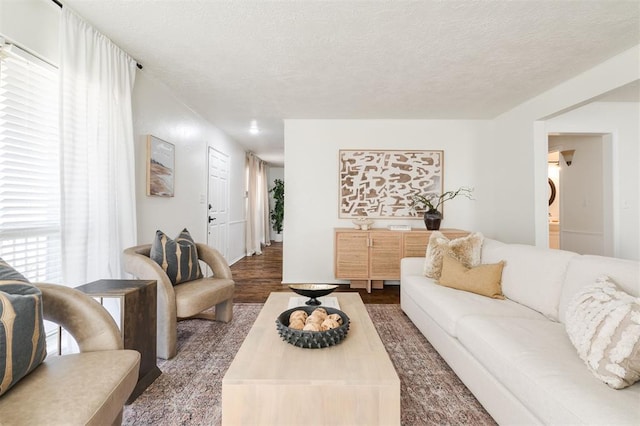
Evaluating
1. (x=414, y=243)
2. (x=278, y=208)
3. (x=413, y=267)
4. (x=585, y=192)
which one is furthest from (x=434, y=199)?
(x=278, y=208)

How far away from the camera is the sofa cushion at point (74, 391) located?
2.90 ft

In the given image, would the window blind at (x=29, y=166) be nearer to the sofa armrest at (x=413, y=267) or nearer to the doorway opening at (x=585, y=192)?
the sofa armrest at (x=413, y=267)

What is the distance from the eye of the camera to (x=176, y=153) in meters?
3.36

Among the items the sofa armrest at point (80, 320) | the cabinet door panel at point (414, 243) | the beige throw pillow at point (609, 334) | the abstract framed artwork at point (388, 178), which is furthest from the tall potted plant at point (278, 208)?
the beige throw pillow at point (609, 334)

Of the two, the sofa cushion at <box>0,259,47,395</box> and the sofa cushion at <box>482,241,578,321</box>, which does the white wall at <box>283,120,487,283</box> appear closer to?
the sofa cushion at <box>482,241,578,321</box>

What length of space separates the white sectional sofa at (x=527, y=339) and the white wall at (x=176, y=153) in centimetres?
267

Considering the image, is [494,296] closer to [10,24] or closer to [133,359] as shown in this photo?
[133,359]

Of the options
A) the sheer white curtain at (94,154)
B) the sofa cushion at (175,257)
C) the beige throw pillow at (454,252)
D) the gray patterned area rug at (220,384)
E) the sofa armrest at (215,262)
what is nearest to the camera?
the gray patterned area rug at (220,384)

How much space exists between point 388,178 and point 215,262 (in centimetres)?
266

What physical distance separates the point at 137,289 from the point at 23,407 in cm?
82

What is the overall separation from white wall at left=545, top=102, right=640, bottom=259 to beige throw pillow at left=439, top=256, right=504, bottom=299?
2445 mm

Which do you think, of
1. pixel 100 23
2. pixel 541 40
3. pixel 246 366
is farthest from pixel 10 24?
pixel 541 40

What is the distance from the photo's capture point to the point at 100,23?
→ 1989mm

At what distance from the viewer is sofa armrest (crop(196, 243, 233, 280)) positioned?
2.63 meters
